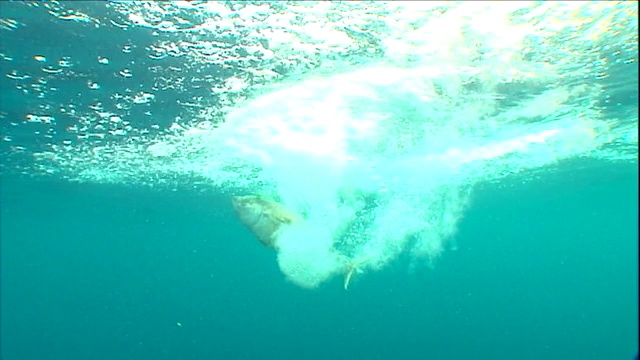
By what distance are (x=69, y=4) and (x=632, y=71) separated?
16.7m

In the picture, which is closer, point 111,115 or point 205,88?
point 205,88

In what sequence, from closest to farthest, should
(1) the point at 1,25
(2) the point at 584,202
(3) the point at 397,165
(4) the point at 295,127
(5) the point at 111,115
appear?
1. (1) the point at 1,25
2. (5) the point at 111,115
3. (4) the point at 295,127
4. (3) the point at 397,165
5. (2) the point at 584,202

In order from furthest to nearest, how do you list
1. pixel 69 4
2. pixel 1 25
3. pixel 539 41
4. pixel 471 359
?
pixel 471 359 < pixel 539 41 < pixel 1 25 < pixel 69 4

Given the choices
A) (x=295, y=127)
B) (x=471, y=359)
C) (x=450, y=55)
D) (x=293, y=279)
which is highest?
(x=450, y=55)

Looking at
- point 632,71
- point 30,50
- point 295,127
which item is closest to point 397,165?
point 295,127

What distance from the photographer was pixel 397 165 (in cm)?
2748

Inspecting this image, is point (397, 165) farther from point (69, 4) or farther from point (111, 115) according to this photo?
point (69, 4)

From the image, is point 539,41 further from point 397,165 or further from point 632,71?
point 397,165

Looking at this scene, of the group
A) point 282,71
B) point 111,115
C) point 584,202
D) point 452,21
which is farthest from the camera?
point 584,202

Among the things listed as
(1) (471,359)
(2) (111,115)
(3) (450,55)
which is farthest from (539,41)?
(1) (471,359)

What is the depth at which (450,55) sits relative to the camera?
11.9m

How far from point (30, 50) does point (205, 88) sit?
4.76 meters

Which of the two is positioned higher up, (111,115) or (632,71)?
Answer: (632,71)

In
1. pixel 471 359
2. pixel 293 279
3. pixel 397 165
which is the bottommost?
pixel 471 359
